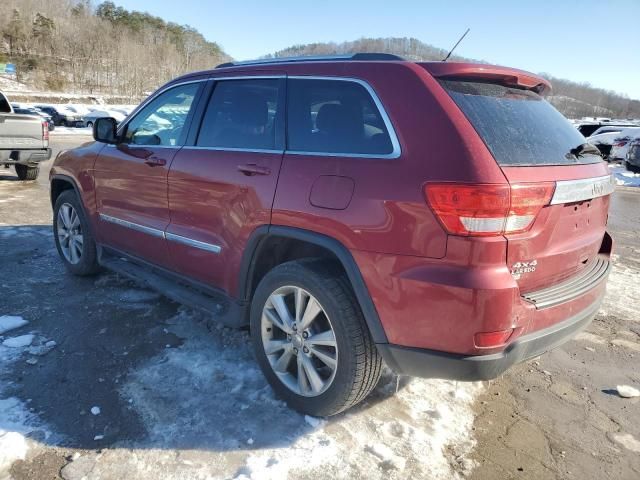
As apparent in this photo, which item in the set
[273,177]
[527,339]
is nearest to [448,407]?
[527,339]

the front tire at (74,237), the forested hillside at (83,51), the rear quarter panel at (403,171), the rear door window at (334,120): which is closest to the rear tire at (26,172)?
the front tire at (74,237)

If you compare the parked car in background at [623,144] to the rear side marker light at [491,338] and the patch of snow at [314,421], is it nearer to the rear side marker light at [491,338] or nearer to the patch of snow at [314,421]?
the rear side marker light at [491,338]

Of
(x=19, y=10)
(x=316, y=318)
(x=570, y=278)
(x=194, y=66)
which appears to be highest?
(x=19, y=10)

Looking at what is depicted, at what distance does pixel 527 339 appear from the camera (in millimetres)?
2305

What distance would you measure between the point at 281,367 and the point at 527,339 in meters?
1.35

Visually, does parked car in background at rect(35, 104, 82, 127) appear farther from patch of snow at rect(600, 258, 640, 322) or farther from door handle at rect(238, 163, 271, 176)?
door handle at rect(238, 163, 271, 176)

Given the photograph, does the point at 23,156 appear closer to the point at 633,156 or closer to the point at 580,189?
the point at 580,189

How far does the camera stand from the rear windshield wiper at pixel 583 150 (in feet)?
8.93

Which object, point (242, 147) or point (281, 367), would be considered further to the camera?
point (242, 147)

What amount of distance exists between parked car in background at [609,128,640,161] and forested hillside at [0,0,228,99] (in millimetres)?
64353

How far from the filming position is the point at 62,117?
3694 cm

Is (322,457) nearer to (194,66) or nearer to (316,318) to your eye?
(316,318)

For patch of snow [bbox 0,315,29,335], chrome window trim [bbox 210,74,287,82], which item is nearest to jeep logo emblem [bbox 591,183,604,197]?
chrome window trim [bbox 210,74,287,82]

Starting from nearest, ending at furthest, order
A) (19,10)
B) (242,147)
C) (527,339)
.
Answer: (527,339) → (242,147) → (19,10)
